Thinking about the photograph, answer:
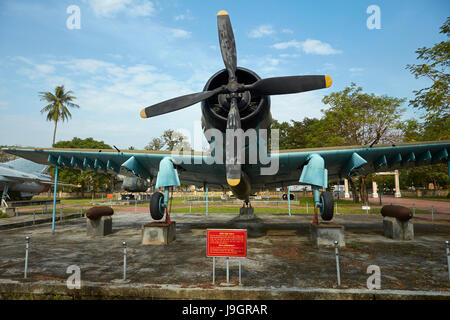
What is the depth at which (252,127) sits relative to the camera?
738cm

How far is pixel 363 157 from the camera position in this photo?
10.3m

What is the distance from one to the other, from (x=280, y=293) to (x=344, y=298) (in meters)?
1.07

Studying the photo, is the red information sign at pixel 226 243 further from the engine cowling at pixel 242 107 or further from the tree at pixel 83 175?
the tree at pixel 83 175

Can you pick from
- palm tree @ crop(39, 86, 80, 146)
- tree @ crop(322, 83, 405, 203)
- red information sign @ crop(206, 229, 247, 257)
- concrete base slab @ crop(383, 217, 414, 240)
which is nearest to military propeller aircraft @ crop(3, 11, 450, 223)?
red information sign @ crop(206, 229, 247, 257)

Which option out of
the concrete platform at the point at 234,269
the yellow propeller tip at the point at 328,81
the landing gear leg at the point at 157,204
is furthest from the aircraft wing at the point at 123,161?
the yellow propeller tip at the point at 328,81

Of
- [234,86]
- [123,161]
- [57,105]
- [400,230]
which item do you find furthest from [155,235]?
[57,105]

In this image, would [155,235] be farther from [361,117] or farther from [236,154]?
[361,117]

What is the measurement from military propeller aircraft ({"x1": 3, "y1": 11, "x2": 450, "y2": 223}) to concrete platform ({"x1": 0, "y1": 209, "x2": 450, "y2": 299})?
1.73 metres

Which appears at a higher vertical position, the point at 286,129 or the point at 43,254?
the point at 286,129

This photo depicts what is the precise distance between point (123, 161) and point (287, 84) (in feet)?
26.6

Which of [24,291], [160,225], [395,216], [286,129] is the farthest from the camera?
[286,129]
